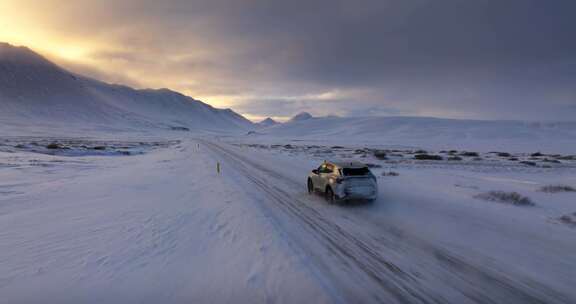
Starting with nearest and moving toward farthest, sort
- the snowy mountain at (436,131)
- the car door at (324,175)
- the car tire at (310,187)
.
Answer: the car door at (324,175), the car tire at (310,187), the snowy mountain at (436,131)

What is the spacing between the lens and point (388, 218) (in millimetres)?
9945

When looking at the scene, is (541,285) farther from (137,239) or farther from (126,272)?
(137,239)

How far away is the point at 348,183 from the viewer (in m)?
11.2

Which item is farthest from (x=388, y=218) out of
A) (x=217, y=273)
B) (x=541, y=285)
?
(x=217, y=273)

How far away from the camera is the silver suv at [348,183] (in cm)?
1121

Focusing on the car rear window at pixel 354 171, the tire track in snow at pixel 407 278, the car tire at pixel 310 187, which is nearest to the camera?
the tire track in snow at pixel 407 278

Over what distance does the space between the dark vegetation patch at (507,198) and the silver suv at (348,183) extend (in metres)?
4.70

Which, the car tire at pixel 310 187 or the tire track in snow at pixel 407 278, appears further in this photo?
the car tire at pixel 310 187

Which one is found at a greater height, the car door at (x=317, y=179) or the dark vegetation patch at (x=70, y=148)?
the car door at (x=317, y=179)

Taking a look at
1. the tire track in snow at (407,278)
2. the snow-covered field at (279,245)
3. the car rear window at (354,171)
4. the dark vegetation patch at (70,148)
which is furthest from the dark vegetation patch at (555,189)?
the dark vegetation patch at (70,148)

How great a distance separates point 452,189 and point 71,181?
1873 centimetres

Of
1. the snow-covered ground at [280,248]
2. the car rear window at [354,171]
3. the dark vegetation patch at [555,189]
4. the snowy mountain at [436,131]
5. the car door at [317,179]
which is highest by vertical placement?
the snowy mountain at [436,131]

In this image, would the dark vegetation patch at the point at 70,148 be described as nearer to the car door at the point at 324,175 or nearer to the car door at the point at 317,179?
the car door at the point at 317,179

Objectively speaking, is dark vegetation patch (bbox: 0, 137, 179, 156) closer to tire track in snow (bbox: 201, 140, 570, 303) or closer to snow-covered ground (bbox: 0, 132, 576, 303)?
snow-covered ground (bbox: 0, 132, 576, 303)
